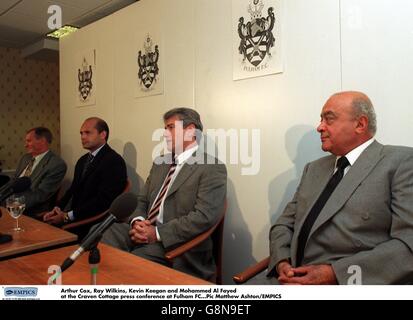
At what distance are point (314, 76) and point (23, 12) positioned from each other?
295 cm

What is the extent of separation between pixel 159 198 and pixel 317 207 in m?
0.94

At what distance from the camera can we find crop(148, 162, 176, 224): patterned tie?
184 centimetres

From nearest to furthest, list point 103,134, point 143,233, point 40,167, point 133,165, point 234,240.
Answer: point 143,233
point 234,240
point 103,134
point 133,165
point 40,167

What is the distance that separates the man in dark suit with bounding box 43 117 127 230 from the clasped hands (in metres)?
1.53

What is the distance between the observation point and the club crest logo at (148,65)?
8.46 ft

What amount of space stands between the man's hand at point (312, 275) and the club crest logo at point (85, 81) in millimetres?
2799

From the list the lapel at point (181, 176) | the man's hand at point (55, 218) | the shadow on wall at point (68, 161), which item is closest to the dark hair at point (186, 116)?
the lapel at point (181, 176)

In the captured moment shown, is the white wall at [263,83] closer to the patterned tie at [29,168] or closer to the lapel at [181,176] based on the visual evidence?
the lapel at [181,176]

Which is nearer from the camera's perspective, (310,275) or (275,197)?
(310,275)

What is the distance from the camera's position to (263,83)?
6.26ft

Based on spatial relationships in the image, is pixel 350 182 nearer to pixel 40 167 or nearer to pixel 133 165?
pixel 133 165

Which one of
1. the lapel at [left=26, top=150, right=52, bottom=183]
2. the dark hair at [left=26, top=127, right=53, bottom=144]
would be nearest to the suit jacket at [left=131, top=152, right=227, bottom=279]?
the lapel at [left=26, top=150, right=52, bottom=183]

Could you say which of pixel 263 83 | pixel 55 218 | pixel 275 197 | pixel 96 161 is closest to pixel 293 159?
pixel 275 197

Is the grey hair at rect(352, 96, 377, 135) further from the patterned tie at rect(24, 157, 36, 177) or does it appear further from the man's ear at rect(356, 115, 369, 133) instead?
the patterned tie at rect(24, 157, 36, 177)
